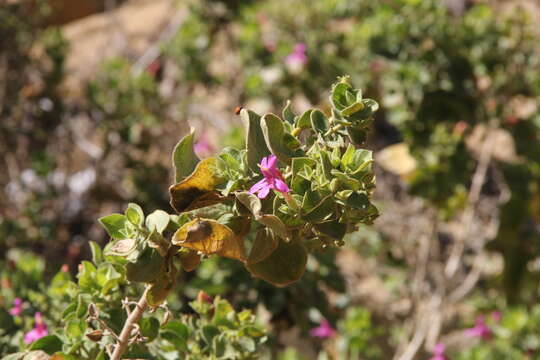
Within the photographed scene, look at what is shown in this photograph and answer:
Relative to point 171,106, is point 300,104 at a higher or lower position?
lower

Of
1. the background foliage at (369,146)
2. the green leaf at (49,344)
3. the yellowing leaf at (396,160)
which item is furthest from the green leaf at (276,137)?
the yellowing leaf at (396,160)

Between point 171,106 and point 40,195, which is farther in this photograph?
point 171,106

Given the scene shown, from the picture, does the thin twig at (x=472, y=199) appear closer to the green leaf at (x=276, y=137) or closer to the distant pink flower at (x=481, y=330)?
the distant pink flower at (x=481, y=330)

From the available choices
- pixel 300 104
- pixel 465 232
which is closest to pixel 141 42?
pixel 300 104

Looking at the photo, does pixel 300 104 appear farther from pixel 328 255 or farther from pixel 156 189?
pixel 328 255

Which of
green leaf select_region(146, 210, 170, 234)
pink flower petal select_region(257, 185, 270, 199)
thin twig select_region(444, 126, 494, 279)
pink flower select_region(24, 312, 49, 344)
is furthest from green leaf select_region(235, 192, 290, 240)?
thin twig select_region(444, 126, 494, 279)

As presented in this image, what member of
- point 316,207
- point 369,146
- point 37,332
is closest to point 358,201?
point 316,207
